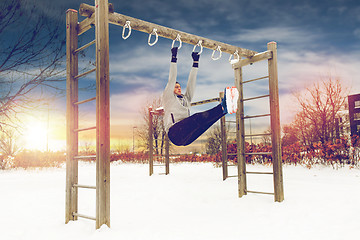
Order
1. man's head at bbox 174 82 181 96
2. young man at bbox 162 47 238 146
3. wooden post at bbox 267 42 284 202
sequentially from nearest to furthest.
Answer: young man at bbox 162 47 238 146 < man's head at bbox 174 82 181 96 < wooden post at bbox 267 42 284 202

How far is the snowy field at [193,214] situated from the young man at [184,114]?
1129mm

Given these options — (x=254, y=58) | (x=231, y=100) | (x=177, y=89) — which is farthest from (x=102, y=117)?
(x=254, y=58)

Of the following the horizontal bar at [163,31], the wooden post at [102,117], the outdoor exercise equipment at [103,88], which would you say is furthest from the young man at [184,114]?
the wooden post at [102,117]

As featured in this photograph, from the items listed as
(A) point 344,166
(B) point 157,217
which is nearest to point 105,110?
(B) point 157,217

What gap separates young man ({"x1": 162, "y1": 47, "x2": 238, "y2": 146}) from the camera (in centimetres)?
413

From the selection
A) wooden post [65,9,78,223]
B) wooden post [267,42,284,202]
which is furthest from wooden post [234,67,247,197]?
wooden post [65,9,78,223]

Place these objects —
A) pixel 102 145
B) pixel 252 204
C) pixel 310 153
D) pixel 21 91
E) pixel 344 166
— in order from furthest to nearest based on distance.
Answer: pixel 310 153 → pixel 344 166 → pixel 21 91 → pixel 252 204 → pixel 102 145

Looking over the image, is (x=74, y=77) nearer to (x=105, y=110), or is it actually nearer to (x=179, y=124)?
(x=105, y=110)

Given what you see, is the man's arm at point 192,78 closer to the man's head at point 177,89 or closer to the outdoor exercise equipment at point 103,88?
the man's head at point 177,89

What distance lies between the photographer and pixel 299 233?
3379 mm

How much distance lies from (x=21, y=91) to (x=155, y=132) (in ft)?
35.4

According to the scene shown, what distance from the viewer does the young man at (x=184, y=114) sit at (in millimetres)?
4129

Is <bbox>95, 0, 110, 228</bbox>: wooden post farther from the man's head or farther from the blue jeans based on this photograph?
the man's head

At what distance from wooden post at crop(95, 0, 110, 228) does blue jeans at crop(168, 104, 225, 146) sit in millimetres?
1164
